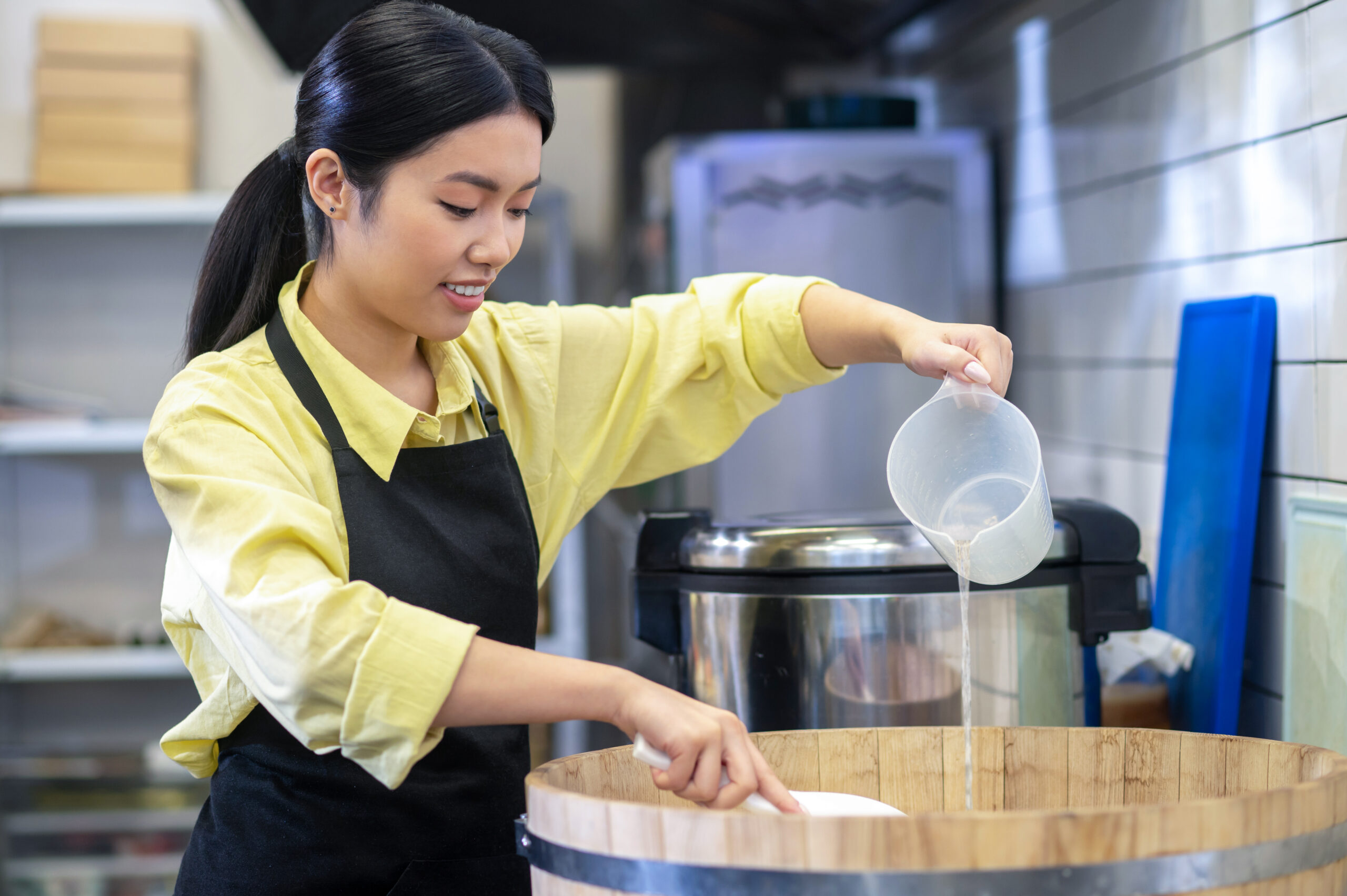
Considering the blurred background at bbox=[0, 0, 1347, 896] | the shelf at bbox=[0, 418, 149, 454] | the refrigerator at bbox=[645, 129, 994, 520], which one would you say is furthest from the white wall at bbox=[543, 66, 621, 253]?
the shelf at bbox=[0, 418, 149, 454]

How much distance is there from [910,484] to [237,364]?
567mm

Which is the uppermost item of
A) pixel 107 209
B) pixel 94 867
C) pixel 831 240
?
pixel 107 209

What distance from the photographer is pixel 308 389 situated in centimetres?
102

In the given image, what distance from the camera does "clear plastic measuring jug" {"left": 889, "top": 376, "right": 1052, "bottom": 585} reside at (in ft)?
3.18

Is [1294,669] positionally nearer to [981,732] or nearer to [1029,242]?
[981,732]

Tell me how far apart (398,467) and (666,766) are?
40 centimetres

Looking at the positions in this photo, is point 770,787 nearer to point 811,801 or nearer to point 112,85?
point 811,801

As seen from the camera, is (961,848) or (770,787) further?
(770,787)

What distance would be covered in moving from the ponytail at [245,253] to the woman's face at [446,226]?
132 mm

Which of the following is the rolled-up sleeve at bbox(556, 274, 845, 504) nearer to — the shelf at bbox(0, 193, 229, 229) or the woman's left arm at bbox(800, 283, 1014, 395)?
the woman's left arm at bbox(800, 283, 1014, 395)

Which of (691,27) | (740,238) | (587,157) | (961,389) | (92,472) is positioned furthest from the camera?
(587,157)

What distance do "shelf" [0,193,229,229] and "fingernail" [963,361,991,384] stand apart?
2.31m

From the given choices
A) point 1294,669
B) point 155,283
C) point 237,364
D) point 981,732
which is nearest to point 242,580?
point 237,364

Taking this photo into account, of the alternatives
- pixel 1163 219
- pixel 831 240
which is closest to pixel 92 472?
pixel 831 240
